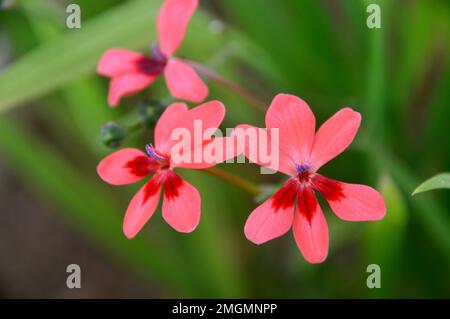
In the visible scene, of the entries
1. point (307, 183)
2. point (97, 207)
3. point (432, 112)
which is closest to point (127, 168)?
point (307, 183)

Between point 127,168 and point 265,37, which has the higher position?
point 265,37

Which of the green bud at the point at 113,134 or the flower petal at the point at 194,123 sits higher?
the green bud at the point at 113,134

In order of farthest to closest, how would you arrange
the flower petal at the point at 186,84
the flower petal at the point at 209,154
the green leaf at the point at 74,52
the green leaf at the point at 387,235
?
1. the green leaf at the point at 74,52
2. the green leaf at the point at 387,235
3. the flower petal at the point at 186,84
4. the flower petal at the point at 209,154

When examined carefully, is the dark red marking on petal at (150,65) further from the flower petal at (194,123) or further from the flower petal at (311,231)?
the flower petal at (311,231)

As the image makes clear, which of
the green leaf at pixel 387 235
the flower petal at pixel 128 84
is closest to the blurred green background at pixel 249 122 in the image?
the green leaf at pixel 387 235

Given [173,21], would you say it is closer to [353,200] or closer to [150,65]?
[150,65]
